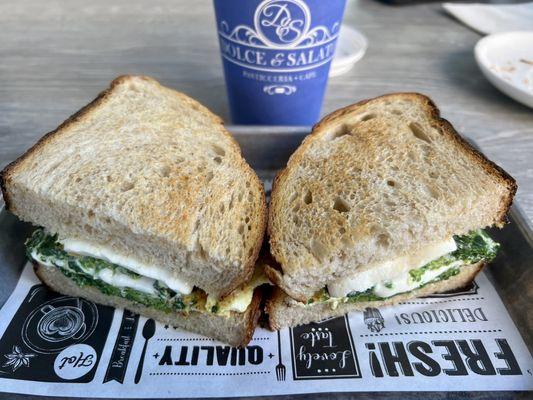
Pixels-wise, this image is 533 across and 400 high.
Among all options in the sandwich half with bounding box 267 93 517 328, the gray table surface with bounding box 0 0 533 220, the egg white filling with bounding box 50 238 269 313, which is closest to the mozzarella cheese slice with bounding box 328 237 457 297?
the sandwich half with bounding box 267 93 517 328

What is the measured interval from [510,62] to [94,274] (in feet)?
6.78

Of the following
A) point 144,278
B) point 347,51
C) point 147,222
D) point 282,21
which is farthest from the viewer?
point 347,51

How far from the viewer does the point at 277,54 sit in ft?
4.70

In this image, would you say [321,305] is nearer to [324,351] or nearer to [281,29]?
[324,351]

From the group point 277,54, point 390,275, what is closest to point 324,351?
point 390,275

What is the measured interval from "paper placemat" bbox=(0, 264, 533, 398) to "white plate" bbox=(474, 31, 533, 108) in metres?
1.06

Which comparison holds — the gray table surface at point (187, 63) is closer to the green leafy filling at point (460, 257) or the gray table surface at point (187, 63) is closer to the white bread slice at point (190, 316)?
the green leafy filling at point (460, 257)

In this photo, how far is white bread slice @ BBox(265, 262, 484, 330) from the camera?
3.81ft

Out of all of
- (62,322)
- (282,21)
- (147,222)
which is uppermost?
(282,21)

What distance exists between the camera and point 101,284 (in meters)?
1.21

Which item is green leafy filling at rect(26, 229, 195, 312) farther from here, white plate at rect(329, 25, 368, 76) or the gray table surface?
white plate at rect(329, 25, 368, 76)

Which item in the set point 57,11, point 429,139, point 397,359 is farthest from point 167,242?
point 57,11

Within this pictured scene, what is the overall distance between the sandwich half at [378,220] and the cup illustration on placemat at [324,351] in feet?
0.11

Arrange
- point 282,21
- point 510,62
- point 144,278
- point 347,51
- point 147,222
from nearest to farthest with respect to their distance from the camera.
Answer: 1. point 147,222
2. point 144,278
3. point 282,21
4. point 510,62
5. point 347,51
